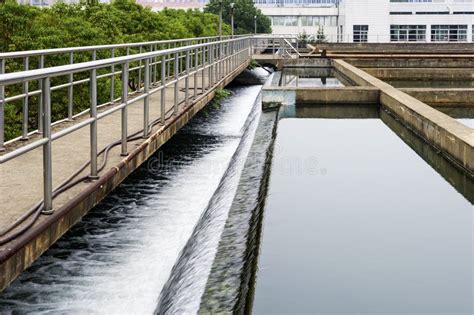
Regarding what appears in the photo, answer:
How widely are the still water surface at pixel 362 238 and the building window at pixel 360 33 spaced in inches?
2907

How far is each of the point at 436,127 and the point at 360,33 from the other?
7420 cm

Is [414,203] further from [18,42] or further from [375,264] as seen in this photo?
[18,42]

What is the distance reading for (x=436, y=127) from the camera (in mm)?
11297

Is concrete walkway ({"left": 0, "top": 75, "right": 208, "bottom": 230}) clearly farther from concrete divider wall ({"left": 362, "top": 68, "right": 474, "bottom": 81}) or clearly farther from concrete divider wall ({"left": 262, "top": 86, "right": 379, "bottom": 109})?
concrete divider wall ({"left": 362, "top": 68, "right": 474, "bottom": 81})

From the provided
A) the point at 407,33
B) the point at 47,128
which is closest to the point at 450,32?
the point at 407,33

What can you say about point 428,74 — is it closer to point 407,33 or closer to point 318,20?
point 407,33

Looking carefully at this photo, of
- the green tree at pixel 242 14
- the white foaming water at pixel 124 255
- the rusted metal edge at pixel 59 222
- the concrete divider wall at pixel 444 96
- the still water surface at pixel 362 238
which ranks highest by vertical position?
the green tree at pixel 242 14

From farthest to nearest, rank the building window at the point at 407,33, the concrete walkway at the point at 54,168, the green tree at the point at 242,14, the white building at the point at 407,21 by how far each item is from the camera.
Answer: the building window at the point at 407,33 < the white building at the point at 407,21 < the green tree at the point at 242,14 < the concrete walkway at the point at 54,168

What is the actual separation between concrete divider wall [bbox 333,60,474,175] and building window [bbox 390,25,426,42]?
69.3m

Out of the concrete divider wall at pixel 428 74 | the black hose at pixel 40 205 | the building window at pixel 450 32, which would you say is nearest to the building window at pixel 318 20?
the building window at pixel 450 32

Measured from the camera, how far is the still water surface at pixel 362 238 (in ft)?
18.0

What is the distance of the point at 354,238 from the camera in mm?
6898

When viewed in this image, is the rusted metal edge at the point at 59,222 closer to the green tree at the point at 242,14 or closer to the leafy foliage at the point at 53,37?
the leafy foliage at the point at 53,37

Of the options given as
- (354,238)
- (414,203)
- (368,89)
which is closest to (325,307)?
(354,238)
